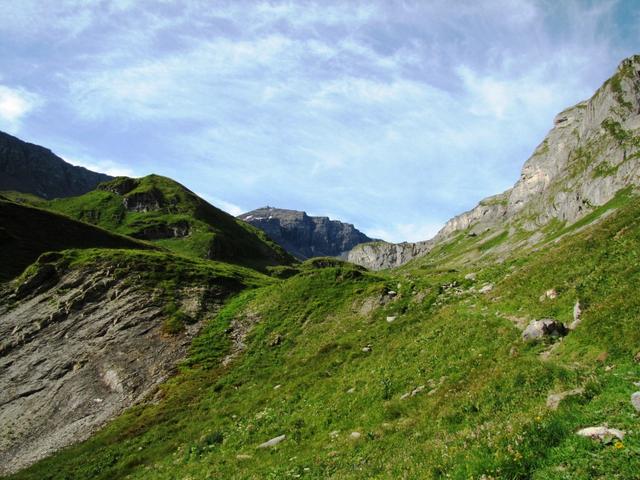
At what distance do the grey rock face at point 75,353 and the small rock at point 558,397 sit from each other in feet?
113

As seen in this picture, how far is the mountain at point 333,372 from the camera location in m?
12.6

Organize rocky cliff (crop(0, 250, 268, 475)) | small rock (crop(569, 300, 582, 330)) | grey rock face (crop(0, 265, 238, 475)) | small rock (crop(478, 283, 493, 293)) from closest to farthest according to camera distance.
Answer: small rock (crop(569, 300, 582, 330)) < small rock (crop(478, 283, 493, 293)) < grey rock face (crop(0, 265, 238, 475)) < rocky cliff (crop(0, 250, 268, 475))

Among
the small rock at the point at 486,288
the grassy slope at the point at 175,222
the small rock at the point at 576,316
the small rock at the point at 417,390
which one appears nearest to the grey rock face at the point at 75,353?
the small rock at the point at 417,390

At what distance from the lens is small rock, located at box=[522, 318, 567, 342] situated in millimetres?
18031

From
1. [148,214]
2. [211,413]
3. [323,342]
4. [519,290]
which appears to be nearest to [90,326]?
[211,413]

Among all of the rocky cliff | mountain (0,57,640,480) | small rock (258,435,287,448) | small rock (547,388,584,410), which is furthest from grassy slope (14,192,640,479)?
the rocky cliff

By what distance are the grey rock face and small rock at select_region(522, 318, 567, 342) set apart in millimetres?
33012

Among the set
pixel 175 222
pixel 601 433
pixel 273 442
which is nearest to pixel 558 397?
pixel 601 433

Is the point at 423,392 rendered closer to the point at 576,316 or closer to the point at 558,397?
the point at 576,316

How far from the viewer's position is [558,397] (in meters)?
13.1

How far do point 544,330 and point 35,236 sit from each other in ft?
311

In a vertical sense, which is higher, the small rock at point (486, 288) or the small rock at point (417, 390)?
the small rock at point (486, 288)

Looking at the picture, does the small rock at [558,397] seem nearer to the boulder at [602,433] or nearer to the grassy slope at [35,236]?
the boulder at [602,433]

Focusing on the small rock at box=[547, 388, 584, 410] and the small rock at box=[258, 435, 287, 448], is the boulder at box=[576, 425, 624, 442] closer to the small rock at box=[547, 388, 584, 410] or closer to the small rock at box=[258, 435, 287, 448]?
the small rock at box=[547, 388, 584, 410]
